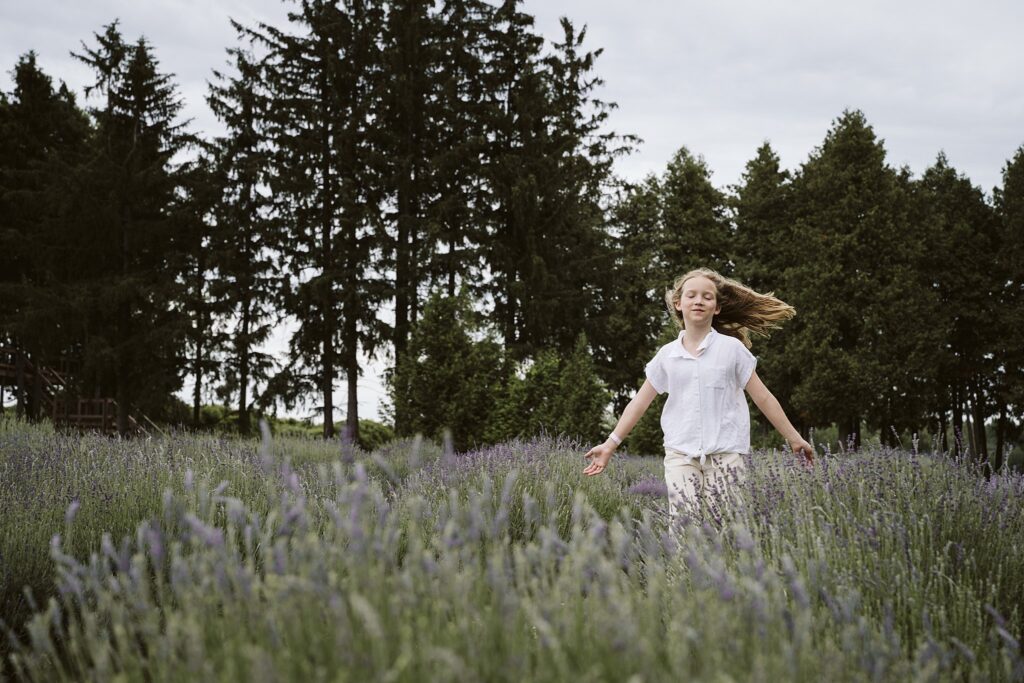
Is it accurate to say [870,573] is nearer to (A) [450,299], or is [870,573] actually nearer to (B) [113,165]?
(A) [450,299]

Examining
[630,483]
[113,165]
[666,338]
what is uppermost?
[113,165]

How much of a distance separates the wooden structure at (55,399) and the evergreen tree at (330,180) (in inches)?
201

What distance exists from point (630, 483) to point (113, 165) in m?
17.0

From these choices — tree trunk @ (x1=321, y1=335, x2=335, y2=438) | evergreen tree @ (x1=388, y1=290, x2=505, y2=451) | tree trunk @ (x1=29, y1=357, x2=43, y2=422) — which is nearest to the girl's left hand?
evergreen tree @ (x1=388, y1=290, x2=505, y2=451)

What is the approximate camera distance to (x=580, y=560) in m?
1.59

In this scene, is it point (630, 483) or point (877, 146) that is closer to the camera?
point (630, 483)

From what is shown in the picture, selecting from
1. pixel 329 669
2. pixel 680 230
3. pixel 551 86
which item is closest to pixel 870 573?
pixel 329 669

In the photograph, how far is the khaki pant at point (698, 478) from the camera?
13.1 feet

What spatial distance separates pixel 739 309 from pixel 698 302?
84cm

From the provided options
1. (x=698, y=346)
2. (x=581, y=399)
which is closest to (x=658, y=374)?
(x=698, y=346)

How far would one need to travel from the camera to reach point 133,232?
2025 cm

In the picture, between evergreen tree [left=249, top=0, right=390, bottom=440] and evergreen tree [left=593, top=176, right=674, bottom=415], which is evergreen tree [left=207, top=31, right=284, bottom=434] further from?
evergreen tree [left=593, top=176, right=674, bottom=415]

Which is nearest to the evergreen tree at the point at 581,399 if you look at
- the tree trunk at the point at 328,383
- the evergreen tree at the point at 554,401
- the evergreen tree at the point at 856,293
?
the evergreen tree at the point at 554,401

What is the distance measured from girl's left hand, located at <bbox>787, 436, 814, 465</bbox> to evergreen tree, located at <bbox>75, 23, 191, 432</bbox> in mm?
17356
